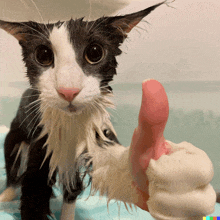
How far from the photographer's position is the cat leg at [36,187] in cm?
47

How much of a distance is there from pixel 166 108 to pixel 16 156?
0.35 meters

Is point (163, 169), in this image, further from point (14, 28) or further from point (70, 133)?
point (14, 28)

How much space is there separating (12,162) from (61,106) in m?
0.22

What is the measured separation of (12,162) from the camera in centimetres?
52

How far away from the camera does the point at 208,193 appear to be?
32cm

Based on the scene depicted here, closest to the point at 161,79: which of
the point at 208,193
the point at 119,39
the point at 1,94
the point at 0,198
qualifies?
the point at 119,39

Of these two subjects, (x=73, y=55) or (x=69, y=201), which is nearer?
(x=73, y=55)

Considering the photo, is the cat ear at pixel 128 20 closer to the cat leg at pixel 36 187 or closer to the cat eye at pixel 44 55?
the cat eye at pixel 44 55

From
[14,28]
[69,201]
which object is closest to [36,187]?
[69,201]

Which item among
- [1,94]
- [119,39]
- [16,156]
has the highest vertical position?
[119,39]

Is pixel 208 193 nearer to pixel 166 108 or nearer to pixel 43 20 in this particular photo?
pixel 166 108

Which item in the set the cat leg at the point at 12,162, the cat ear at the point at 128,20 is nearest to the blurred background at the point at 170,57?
the cat ear at the point at 128,20

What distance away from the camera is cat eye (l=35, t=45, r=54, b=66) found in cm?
41

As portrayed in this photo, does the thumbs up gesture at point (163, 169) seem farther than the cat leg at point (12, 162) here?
No
